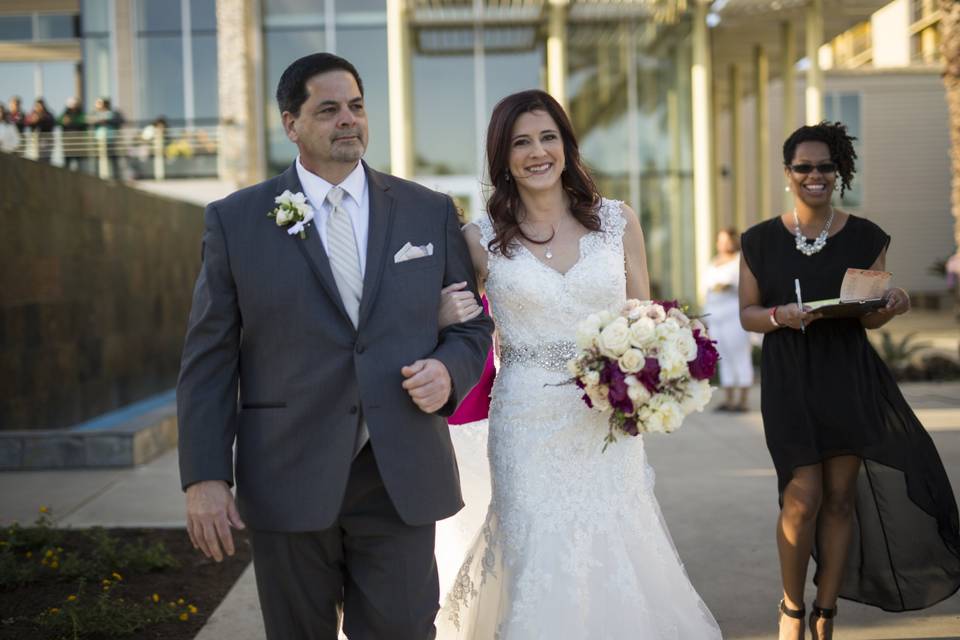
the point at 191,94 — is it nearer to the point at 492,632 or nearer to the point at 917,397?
the point at 917,397

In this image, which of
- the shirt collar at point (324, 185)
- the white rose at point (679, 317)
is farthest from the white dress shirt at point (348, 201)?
the white rose at point (679, 317)

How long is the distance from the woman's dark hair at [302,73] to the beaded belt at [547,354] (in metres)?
1.27

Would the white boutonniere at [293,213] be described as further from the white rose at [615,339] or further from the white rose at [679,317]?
the white rose at [679,317]

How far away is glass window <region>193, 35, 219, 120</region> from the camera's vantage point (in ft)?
79.8

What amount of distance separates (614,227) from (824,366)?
3.84 ft

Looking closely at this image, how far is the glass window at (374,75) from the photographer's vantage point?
813 inches

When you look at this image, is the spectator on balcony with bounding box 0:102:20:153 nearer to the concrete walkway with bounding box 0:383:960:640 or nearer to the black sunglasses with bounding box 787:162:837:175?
the concrete walkway with bounding box 0:383:960:640

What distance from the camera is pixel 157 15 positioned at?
24.9 metres

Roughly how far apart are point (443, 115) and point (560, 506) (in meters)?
17.2

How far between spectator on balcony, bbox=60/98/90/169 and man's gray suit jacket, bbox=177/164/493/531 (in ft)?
71.8

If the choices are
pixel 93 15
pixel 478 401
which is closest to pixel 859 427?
pixel 478 401

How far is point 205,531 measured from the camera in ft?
10.1

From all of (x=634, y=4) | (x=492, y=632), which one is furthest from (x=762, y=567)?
(x=634, y=4)

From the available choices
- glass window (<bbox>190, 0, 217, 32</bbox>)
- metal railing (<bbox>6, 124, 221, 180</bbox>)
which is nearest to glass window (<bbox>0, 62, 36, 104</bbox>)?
metal railing (<bbox>6, 124, 221, 180</bbox>)
